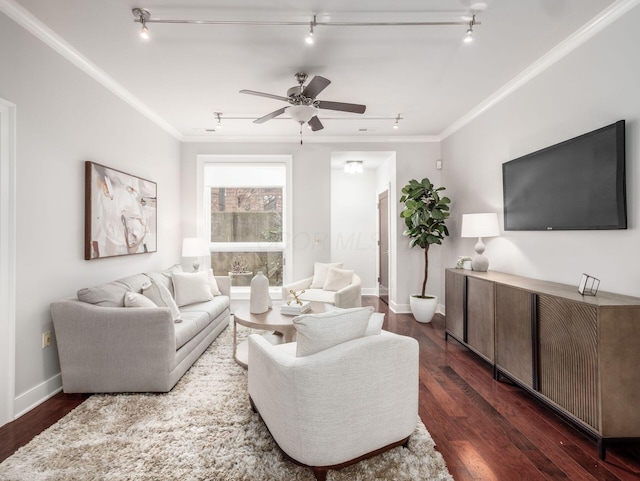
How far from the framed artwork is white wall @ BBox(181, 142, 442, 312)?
1045 millimetres

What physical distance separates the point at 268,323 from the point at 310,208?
108 inches

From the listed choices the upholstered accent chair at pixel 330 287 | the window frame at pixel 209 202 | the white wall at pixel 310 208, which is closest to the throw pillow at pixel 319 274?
the upholstered accent chair at pixel 330 287

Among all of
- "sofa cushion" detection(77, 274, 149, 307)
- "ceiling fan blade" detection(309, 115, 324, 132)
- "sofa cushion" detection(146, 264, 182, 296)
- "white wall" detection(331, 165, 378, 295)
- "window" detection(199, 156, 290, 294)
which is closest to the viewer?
"sofa cushion" detection(77, 274, 149, 307)

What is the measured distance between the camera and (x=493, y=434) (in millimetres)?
2014

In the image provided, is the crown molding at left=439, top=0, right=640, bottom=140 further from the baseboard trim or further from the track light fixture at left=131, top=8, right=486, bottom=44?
the baseboard trim

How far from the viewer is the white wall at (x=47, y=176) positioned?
7.31ft

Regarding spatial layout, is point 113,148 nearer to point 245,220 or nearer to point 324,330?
point 245,220

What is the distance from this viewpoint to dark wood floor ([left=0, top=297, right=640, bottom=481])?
5.57 ft

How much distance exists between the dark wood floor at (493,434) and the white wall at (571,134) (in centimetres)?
104

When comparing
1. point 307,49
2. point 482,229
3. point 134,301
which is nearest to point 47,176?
point 134,301

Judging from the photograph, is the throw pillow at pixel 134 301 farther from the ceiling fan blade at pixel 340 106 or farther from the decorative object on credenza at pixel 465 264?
the decorative object on credenza at pixel 465 264

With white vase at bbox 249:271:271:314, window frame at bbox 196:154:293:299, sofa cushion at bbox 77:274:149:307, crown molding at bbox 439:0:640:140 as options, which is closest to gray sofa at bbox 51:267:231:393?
sofa cushion at bbox 77:274:149:307

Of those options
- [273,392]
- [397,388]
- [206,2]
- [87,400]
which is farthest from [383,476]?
[206,2]

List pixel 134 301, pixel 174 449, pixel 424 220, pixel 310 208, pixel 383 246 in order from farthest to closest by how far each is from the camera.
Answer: pixel 383 246 → pixel 310 208 → pixel 424 220 → pixel 134 301 → pixel 174 449
